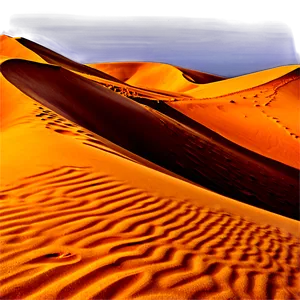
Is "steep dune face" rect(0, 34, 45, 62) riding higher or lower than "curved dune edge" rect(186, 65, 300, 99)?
higher

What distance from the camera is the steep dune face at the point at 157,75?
180ft

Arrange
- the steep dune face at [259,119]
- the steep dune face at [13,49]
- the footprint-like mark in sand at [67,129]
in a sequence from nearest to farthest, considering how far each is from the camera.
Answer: the footprint-like mark in sand at [67,129], the steep dune face at [259,119], the steep dune face at [13,49]

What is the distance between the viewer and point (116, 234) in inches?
130

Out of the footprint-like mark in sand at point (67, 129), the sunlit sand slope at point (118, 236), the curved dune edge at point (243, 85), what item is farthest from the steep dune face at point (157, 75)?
the sunlit sand slope at point (118, 236)

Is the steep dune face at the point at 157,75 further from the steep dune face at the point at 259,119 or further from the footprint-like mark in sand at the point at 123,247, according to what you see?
the footprint-like mark in sand at the point at 123,247

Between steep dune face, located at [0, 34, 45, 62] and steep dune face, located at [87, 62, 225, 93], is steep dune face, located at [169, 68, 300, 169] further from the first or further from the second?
steep dune face, located at [87, 62, 225, 93]

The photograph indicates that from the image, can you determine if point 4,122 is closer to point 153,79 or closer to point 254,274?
point 254,274

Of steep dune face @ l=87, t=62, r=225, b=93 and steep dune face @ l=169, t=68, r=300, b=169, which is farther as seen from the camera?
steep dune face @ l=87, t=62, r=225, b=93

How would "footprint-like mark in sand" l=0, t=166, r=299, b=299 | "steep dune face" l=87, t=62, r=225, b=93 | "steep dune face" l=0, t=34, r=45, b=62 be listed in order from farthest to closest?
1. "steep dune face" l=87, t=62, r=225, b=93
2. "steep dune face" l=0, t=34, r=45, b=62
3. "footprint-like mark in sand" l=0, t=166, r=299, b=299

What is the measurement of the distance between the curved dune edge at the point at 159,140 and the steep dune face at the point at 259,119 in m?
2.27

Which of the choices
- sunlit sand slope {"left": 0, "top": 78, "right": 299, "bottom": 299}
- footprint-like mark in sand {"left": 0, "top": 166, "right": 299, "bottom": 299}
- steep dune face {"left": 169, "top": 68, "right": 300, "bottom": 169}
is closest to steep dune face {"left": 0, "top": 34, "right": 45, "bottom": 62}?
steep dune face {"left": 169, "top": 68, "right": 300, "bottom": 169}

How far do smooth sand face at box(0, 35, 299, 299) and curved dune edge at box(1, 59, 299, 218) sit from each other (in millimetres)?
2886

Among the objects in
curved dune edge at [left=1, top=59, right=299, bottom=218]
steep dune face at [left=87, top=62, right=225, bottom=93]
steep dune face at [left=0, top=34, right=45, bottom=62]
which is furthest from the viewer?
steep dune face at [left=87, top=62, right=225, bottom=93]

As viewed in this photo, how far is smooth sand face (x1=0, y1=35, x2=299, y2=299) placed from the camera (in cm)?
255
